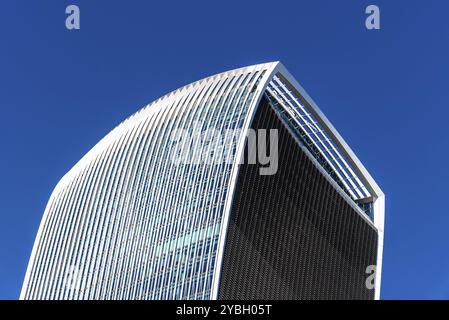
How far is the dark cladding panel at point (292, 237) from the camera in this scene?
94.8 meters

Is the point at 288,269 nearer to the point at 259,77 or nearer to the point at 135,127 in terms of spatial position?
the point at 259,77

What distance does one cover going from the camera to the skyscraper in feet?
314

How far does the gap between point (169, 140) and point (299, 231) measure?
2148 centimetres

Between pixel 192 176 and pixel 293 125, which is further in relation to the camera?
pixel 293 125

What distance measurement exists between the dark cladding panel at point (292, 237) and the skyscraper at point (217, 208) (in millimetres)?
217

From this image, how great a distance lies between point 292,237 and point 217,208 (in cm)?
1802

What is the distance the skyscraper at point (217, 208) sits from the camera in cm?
9569

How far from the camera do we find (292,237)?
109m

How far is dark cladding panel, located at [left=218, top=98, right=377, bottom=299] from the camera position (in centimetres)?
9481

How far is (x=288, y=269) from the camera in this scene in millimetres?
105875

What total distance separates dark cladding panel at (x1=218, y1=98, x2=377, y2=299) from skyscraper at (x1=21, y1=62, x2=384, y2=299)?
22 centimetres
